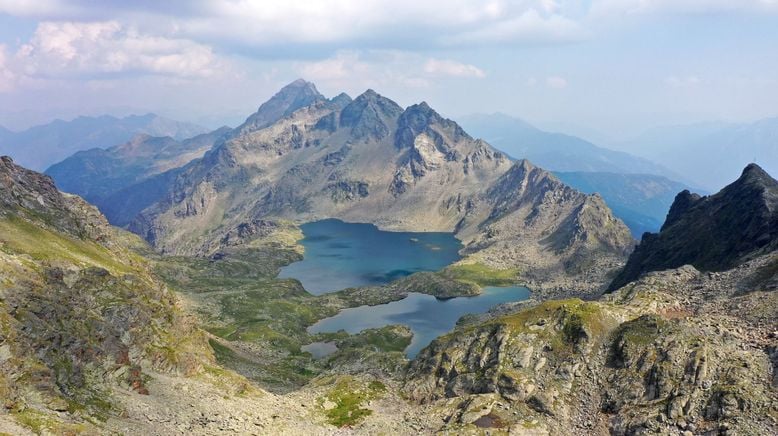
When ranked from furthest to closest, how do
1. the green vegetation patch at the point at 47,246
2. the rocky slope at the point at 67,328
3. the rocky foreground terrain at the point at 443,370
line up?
the green vegetation patch at the point at 47,246, the rocky foreground terrain at the point at 443,370, the rocky slope at the point at 67,328

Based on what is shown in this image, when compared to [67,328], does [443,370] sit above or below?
below

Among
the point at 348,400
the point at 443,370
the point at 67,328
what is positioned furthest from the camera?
the point at 443,370

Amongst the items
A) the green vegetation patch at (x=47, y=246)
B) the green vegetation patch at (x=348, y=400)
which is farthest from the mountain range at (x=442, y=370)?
the green vegetation patch at (x=47, y=246)

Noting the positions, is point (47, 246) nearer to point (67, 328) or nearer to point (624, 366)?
point (67, 328)

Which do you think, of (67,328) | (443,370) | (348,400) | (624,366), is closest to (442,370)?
(443,370)

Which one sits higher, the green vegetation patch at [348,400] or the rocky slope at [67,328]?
the rocky slope at [67,328]

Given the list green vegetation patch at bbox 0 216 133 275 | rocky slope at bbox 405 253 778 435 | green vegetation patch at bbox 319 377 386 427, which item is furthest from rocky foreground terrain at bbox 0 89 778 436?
green vegetation patch at bbox 0 216 133 275

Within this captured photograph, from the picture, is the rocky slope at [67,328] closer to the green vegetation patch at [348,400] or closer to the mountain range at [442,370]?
the mountain range at [442,370]

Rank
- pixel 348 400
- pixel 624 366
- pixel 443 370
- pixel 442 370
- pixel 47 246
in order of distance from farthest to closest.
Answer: pixel 47 246
pixel 442 370
pixel 443 370
pixel 348 400
pixel 624 366

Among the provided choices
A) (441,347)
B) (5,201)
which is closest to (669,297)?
(441,347)

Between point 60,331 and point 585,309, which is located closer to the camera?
point 60,331

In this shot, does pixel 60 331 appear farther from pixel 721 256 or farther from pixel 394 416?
pixel 721 256

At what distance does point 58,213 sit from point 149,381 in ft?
302

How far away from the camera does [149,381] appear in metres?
97.4
